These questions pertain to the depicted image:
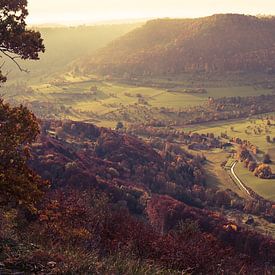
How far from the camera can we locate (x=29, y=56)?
26.2 m

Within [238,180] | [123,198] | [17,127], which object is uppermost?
[17,127]

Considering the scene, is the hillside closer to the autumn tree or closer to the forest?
the forest

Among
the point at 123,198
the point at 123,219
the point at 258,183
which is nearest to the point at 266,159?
the point at 258,183

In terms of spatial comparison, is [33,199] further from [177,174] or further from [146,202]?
[177,174]

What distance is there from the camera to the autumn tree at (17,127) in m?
23.9

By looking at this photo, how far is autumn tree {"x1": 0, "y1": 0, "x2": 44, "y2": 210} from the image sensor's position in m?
23.9

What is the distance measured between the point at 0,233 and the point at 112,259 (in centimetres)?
678

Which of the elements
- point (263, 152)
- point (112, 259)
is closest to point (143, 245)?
point (112, 259)

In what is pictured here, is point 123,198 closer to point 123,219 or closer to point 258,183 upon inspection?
point 123,219

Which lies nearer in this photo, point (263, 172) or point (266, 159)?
point (263, 172)

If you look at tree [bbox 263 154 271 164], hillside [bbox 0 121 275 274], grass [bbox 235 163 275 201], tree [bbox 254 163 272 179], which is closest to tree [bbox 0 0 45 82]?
hillside [bbox 0 121 275 274]

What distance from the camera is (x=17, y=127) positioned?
82.2 ft

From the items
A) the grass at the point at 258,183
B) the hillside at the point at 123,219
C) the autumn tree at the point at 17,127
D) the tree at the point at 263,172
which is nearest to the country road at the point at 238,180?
the grass at the point at 258,183

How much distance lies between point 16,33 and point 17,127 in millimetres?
4881
